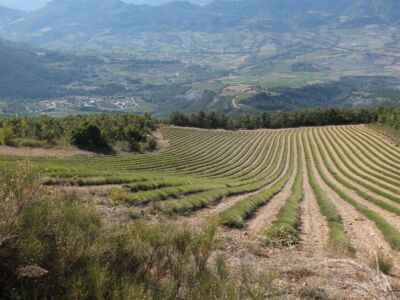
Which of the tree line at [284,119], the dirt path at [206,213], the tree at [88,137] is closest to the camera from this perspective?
the dirt path at [206,213]

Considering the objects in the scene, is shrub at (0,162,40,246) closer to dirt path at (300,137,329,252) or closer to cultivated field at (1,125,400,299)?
cultivated field at (1,125,400,299)

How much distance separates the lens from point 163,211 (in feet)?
47.3

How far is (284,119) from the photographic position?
12825cm

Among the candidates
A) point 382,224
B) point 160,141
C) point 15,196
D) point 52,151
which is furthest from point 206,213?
point 160,141

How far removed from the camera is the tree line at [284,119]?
123125 mm

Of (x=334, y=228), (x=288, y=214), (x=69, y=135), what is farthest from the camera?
(x=69, y=135)

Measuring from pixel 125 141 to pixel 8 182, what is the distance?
185ft

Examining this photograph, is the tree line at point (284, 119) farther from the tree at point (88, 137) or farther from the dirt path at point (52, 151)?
the dirt path at point (52, 151)

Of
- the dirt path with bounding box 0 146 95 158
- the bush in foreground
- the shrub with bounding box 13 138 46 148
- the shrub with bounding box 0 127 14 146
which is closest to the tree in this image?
the dirt path with bounding box 0 146 95 158

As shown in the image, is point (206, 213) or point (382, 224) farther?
point (382, 224)

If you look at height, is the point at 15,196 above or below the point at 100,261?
above

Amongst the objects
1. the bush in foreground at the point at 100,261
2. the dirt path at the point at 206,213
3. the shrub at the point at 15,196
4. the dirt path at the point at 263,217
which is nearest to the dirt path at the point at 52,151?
the dirt path at the point at 206,213

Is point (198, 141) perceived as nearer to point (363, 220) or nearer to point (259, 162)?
point (259, 162)

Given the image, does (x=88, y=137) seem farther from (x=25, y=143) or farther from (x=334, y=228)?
(x=334, y=228)
